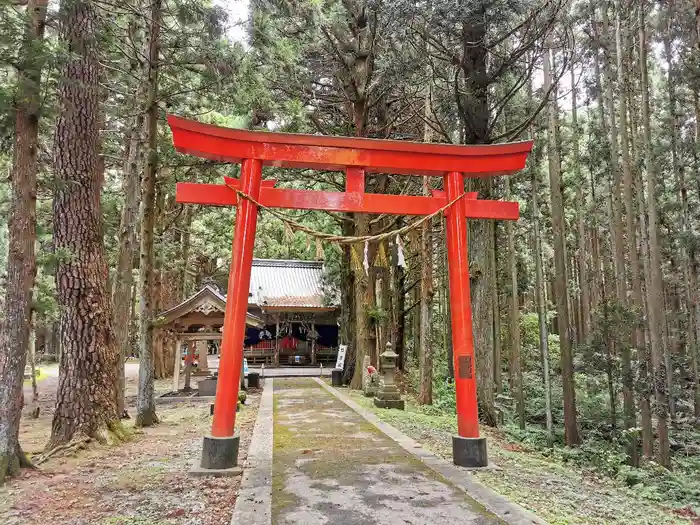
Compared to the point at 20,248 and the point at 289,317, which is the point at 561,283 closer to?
the point at 20,248

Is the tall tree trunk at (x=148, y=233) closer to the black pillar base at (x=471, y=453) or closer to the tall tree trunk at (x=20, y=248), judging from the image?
the tall tree trunk at (x=20, y=248)

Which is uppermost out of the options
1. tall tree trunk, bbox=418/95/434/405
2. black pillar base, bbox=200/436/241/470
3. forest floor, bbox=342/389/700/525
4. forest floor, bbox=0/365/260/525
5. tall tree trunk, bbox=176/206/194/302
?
tall tree trunk, bbox=176/206/194/302

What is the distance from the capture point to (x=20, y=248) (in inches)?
193

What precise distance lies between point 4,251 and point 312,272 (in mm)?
13071

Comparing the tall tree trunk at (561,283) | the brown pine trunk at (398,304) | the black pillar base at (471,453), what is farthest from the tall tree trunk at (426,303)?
the brown pine trunk at (398,304)

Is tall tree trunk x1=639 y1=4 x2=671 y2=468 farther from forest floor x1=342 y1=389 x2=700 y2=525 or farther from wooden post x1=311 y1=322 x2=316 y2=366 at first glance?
wooden post x1=311 y1=322 x2=316 y2=366

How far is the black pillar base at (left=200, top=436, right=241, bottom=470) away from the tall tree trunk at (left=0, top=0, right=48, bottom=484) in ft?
6.16

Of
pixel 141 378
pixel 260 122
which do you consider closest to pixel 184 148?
pixel 141 378

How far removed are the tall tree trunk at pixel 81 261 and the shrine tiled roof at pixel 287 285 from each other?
13986mm

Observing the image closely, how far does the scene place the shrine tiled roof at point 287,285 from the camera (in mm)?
21797

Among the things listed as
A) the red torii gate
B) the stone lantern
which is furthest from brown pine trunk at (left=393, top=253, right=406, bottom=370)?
the red torii gate

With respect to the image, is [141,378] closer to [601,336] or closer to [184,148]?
[184,148]

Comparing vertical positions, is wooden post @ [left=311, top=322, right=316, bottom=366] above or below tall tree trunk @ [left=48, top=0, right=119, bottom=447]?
below

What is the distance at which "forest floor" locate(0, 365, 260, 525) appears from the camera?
3.88 metres
